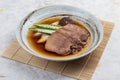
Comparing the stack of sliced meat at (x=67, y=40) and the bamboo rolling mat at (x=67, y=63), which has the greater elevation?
the stack of sliced meat at (x=67, y=40)

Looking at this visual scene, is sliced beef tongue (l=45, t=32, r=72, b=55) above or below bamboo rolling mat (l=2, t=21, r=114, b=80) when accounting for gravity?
above

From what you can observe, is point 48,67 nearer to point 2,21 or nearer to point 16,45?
point 16,45

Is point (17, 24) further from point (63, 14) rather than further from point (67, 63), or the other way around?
point (67, 63)

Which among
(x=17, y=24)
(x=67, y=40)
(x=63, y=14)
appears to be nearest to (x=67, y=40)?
(x=67, y=40)

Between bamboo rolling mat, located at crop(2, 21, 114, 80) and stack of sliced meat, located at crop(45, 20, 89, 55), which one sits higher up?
stack of sliced meat, located at crop(45, 20, 89, 55)
